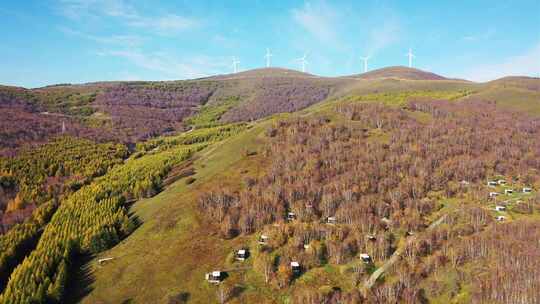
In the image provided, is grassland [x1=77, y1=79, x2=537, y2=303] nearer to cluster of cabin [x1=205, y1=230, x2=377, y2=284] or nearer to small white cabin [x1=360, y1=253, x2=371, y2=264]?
cluster of cabin [x1=205, y1=230, x2=377, y2=284]

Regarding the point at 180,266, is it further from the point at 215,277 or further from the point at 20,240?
the point at 20,240

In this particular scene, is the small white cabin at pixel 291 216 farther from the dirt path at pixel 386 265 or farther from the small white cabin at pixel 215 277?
the small white cabin at pixel 215 277

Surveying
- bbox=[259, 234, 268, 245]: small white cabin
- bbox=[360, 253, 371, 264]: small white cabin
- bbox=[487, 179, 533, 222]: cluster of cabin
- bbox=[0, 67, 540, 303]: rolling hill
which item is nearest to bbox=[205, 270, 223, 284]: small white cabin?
bbox=[0, 67, 540, 303]: rolling hill

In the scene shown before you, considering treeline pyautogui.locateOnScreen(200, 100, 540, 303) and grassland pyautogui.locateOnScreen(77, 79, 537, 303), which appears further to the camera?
treeline pyautogui.locateOnScreen(200, 100, 540, 303)

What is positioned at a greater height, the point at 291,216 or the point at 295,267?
the point at 291,216

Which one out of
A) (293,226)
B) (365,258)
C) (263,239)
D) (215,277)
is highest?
(293,226)

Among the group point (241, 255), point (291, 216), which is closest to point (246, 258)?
point (241, 255)
